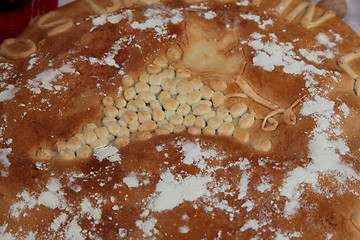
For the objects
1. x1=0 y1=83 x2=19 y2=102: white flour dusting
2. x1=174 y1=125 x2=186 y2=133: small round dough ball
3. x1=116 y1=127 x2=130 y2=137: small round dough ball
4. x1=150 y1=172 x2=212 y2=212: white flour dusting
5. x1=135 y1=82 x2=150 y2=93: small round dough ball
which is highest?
x1=135 y1=82 x2=150 y2=93: small round dough ball

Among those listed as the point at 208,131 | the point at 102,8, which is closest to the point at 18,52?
the point at 102,8

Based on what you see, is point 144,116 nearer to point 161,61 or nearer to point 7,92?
point 161,61

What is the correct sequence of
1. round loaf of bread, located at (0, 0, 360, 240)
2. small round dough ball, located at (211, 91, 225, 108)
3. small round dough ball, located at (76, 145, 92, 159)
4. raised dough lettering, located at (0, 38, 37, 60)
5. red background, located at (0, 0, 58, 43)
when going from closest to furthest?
round loaf of bread, located at (0, 0, 360, 240), small round dough ball, located at (76, 145, 92, 159), small round dough ball, located at (211, 91, 225, 108), raised dough lettering, located at (0, 38, 37, 60), red background, located at (0, 0, 58, 43)

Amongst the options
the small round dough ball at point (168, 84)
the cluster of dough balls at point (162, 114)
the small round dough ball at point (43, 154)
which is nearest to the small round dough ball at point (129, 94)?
the cluster of dough balls at point (162, 114)

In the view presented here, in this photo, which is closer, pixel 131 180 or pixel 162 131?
pixel 131 180

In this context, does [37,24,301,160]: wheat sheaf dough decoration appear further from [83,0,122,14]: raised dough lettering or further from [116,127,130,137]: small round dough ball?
[83,0,122,14]: raised dough lettering

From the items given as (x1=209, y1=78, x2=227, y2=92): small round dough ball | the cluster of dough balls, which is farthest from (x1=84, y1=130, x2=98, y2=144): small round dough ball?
(x1=209, y1=78, x2=227, y2=92): small round dough ball

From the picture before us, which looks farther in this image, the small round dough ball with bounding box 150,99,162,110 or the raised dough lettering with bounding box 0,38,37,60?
the raised dough lettering with bounding box 0,38,37,60

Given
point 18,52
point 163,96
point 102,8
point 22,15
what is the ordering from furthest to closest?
point 22,15
point 102,8
point 18,52
point 163,96
